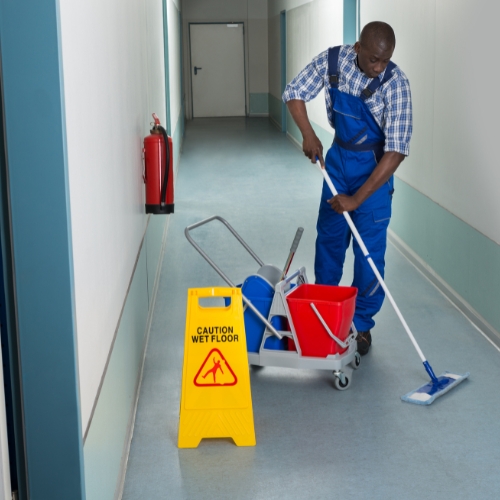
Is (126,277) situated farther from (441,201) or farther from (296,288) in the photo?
(441,201)

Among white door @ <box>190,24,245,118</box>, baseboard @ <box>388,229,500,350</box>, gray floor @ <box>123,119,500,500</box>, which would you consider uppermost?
white door @ <box>190,24,245,118</box>

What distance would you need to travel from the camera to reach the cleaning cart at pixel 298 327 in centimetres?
323

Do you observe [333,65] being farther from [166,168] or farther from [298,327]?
[298,327]

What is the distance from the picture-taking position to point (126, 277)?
301 cm

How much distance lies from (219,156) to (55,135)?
9.30 m

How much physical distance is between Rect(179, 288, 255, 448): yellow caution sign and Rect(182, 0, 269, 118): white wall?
14.0 metres

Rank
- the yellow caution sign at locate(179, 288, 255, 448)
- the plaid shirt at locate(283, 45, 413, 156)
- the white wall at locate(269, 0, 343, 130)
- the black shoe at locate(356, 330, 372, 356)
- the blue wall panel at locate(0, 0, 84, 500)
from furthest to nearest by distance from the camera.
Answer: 1. the white wall at locate(269, 0, 343, 130)
2. the black shoe at locate(356, 330, 372, 356)
3. the plaid shirt at locate(283, 45, 413, 156)
4. the yellow caution sign at locate(179, 288, 255, 448)
5. the blue wall panel at locate(0, 0, 84, 500)

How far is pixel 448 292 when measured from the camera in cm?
465

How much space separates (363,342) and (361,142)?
1014 mm

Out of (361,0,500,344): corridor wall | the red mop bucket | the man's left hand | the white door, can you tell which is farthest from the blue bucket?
the white door

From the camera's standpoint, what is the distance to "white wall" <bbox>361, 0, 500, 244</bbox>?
3.97m

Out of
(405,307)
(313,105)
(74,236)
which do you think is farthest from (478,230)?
(313,105)

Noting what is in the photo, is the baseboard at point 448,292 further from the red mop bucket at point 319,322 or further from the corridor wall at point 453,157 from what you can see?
the red mop bucket at point 319,322

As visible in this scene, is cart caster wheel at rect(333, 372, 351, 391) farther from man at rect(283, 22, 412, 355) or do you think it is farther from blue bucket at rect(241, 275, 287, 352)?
man at rect(283, 22, 412, 355)
